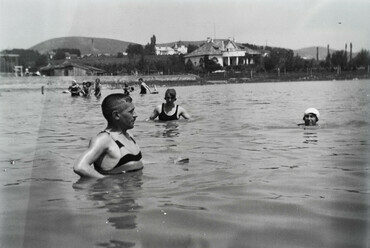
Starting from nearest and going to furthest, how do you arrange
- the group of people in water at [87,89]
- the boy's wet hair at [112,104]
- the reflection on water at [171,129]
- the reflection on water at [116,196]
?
the reflection on water at [116,196] → the boy's wet hair at [112,104] → the reflection on water at [171,129] → the group of people in water at [87,89]

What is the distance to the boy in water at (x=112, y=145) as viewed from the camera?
5.86 m

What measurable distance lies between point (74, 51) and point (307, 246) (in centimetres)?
17214

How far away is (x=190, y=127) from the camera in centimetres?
1294

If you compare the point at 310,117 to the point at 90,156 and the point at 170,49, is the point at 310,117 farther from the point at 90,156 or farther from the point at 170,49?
the point at 170,49

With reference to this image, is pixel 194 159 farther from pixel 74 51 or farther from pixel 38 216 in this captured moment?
pixel 74 51

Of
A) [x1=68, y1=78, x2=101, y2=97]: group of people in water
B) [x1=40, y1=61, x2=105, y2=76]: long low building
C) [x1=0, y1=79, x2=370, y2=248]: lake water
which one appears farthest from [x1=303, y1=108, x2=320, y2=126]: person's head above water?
[x1=40, y1=61, x2=105, y2=76]: long low building

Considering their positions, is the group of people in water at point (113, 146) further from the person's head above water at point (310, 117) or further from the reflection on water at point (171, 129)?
the person's head above water at point (310, 117)

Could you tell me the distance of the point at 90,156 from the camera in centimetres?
585

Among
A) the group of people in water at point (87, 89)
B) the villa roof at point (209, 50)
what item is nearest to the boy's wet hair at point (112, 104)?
the group of people in water at point (87, 89)

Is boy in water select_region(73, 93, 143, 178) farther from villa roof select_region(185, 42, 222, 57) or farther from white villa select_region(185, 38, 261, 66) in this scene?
villa roof select_region(185, 42, 222, 57)

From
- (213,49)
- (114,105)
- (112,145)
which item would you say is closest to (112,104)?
(114,105)

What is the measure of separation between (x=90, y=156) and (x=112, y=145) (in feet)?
0.98

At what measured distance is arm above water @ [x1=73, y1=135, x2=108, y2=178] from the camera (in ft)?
19.1

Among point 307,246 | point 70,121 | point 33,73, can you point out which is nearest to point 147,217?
point 307,246
